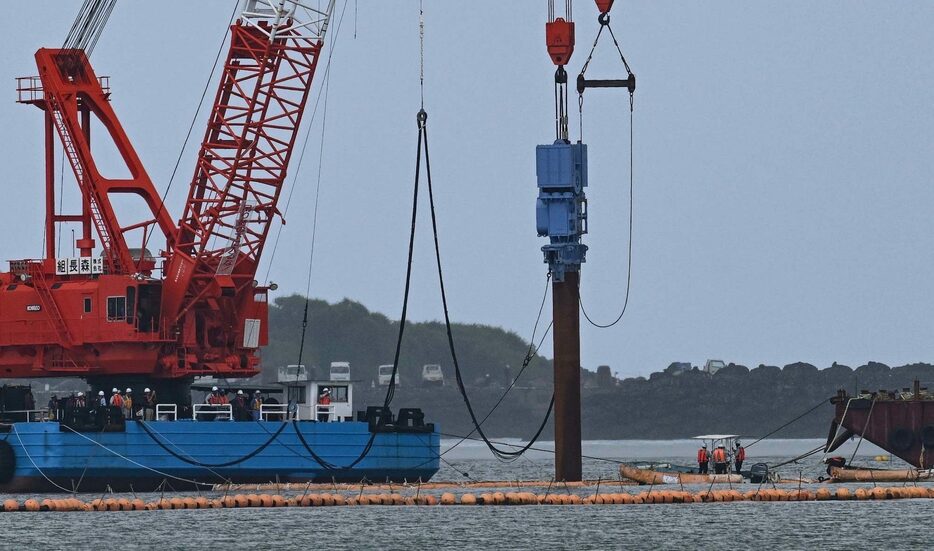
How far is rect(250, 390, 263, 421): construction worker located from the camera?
8075 centimetres

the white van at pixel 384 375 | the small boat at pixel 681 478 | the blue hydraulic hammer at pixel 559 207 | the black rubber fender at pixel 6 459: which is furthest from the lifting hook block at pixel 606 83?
the white van at pixel 384 375

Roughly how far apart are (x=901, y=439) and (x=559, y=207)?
1925 centimetres

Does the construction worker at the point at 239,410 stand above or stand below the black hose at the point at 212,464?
above

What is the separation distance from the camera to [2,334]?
3307 inches

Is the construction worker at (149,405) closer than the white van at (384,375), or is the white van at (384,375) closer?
the construction worker at (149,405)

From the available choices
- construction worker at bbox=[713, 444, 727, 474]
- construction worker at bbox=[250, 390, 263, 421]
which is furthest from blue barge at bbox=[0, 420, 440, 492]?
construction worker at bbox=[713, 444, 727, 474]

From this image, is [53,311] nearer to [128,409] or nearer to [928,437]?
[128,409]

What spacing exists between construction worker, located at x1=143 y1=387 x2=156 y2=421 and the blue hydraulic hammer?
1703cm

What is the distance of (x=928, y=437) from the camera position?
82.7 m

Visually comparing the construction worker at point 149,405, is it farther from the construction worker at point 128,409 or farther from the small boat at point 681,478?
the small boat at point 681,478

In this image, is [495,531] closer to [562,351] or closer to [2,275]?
[562,351]

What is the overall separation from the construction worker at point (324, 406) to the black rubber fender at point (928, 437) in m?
22.9

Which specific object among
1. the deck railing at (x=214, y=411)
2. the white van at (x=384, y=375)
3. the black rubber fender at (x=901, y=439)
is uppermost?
the white van at (x=384, y=375)

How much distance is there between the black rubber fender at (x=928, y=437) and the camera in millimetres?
82562
